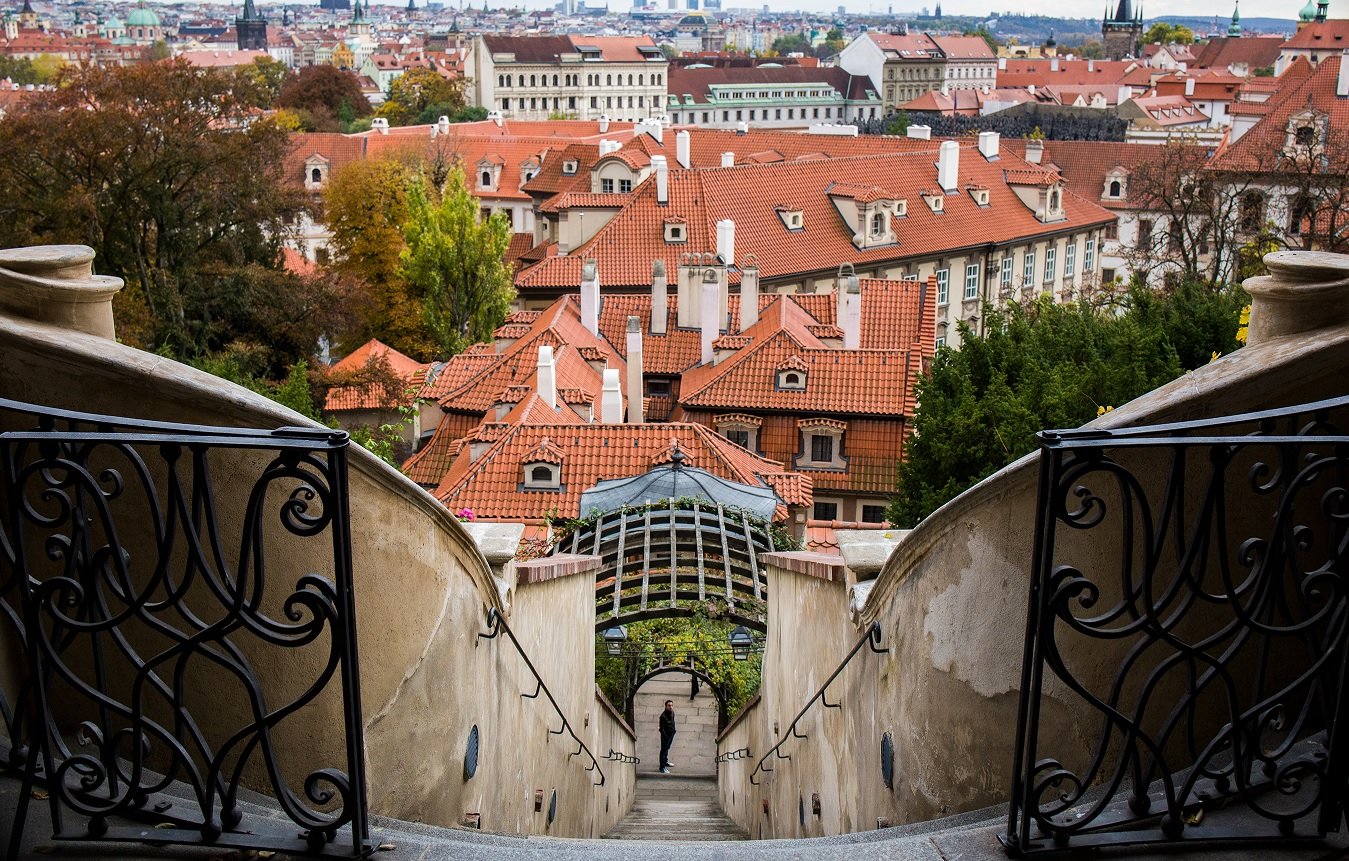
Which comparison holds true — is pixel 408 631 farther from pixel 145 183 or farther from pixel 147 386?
pixel 145 183

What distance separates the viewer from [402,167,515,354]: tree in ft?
139

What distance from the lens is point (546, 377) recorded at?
85.8 ft

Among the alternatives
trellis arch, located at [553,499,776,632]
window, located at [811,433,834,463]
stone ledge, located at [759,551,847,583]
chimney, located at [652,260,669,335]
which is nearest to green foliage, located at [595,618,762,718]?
trellis arch, located at [553,499,776,632]

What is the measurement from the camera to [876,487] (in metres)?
29.7

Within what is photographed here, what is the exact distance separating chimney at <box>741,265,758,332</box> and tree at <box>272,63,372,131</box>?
73802mm

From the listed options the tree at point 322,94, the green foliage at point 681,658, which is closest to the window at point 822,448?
the green foliage at point 681,658

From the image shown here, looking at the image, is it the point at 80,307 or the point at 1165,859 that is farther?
the point at 80,307

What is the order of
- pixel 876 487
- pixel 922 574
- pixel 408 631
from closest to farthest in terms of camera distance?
pixel 408 631 → pixel 922 574 → pixel 876 487

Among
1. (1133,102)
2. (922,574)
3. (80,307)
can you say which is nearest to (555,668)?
(922,574)

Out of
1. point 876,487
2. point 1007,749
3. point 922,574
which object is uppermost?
point 922,574

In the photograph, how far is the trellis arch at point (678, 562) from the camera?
47.5 feet

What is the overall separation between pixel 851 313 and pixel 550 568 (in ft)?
84.0

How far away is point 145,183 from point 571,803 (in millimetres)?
24962

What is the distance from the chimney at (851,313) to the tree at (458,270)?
12547mm
